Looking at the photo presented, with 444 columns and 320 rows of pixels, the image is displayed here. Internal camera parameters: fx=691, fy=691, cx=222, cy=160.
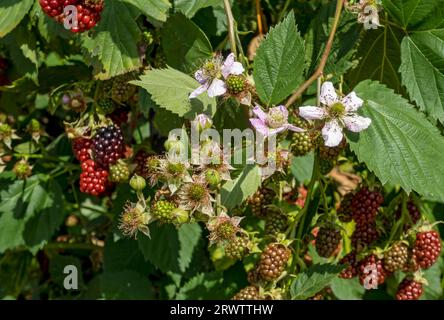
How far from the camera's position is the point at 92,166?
1875 millimetres

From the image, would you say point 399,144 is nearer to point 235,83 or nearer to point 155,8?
point 235,83

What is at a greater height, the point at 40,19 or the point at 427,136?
the point at 40,19

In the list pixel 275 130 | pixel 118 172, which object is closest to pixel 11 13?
pixel 118 172

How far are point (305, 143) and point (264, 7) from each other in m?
0.83

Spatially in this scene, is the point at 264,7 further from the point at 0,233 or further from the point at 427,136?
the point at 0,233

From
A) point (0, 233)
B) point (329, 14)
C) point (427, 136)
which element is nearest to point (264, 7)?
point (329, 14)

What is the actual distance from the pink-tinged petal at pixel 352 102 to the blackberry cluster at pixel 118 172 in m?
0.67

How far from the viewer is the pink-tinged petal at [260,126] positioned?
1.42 metres

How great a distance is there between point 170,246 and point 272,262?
0.68 m

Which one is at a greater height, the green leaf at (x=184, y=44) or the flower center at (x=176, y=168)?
the green leaf at (x=184, y=44)

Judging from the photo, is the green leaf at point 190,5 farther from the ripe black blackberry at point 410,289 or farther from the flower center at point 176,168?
the ripe black blackberry at point 410,289

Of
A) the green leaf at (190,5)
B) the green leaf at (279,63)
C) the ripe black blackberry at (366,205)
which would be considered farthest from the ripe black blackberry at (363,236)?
the green leaf at (190,5)

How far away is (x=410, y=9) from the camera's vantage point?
167 centimetres
